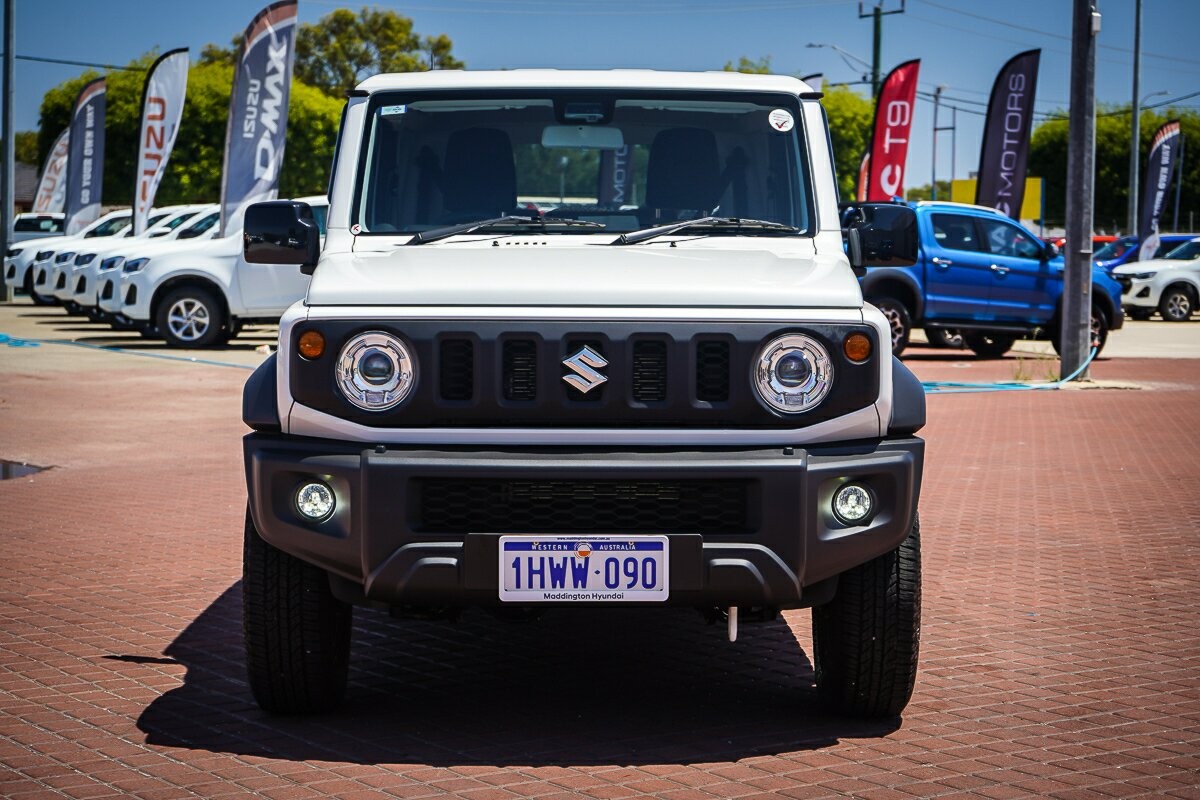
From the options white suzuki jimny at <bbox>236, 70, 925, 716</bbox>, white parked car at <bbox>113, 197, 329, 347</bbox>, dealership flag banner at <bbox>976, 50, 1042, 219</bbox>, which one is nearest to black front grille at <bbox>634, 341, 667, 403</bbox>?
white suzuki jimny at <bbox>236, 70, 925, 716</bbox>

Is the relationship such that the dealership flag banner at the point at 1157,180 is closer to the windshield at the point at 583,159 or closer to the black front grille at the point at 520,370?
the windshield at the point at 583,159

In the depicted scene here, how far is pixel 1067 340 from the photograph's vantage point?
18.4 m

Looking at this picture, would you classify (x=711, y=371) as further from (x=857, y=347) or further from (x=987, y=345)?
(x=987, y=345)

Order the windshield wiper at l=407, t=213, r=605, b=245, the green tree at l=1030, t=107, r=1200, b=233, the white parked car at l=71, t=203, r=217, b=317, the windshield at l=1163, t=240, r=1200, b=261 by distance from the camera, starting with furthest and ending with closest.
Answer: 1. the green tree at l=1030, t=107, r=1200, b=233
2. the windshield at l=1163, t=240, r=1200, b=261
3. the white parked car at l=71, t=203, r=217, b=317
4. the windshield wiper at l=407, t=213, r=605, b=245

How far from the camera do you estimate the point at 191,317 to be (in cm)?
2169

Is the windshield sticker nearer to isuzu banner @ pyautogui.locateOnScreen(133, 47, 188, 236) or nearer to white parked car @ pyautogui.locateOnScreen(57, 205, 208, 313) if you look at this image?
white parked car @ pyautogui.locateOnScreen(57, 205, 208, 313)

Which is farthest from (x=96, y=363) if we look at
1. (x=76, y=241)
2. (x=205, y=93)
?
(x=205, y=93)

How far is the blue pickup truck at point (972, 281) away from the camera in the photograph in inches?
816

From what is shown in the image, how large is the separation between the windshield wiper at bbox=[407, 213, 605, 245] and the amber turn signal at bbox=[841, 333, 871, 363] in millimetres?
1338

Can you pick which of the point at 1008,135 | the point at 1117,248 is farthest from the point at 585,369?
the point at 1117,248

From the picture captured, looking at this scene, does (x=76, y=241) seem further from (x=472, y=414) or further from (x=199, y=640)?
(x=472, y=414)

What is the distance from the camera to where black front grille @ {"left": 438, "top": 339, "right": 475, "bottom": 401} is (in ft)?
15.4

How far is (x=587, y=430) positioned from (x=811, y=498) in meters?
0.67

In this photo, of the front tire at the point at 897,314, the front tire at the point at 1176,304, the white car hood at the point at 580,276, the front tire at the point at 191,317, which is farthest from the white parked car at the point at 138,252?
the front tire at the point at 1176,304
